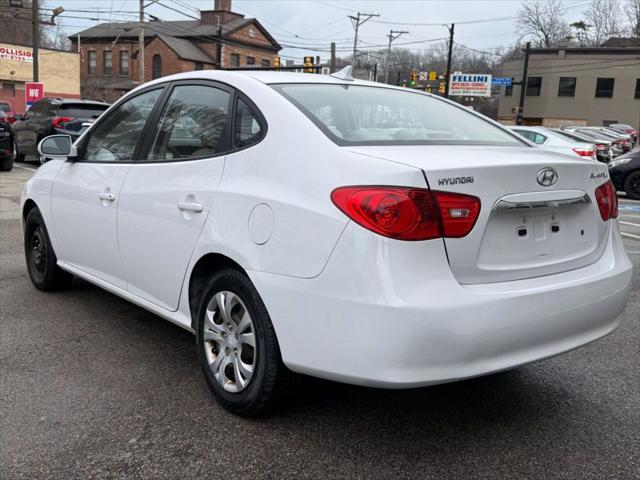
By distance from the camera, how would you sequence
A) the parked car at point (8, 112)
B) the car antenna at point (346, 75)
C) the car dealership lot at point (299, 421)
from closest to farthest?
the car dealership lot at point (299, 421) < the car antenna at point (346, 75) < the parked car at point (8, 112)

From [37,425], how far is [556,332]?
2.35m

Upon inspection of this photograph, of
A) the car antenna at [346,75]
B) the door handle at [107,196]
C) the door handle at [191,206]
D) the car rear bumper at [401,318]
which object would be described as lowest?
the car rear bumper at [401,318]

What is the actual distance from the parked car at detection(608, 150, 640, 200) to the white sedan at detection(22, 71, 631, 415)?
12.1 m

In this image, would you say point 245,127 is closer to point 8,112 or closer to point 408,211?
point 408,211

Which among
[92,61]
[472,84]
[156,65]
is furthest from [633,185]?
[92,61]

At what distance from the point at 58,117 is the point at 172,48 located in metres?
49.3

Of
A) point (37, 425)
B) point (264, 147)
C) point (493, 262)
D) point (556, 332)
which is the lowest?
point (37, 425)

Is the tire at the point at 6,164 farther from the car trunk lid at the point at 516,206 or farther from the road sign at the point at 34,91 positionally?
the car trunk lid at the point at 516,206

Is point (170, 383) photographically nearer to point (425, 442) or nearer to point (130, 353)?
point (130, 353)

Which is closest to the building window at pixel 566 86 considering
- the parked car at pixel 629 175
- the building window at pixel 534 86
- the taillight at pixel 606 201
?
the building window at pixel 534 86

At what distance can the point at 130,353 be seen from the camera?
→ 3.79 meters

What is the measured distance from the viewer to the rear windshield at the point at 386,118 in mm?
2900

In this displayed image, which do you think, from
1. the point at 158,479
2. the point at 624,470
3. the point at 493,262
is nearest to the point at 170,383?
the point at 158,479

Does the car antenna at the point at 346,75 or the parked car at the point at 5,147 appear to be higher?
the car antenna at the point at 346,75
